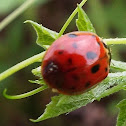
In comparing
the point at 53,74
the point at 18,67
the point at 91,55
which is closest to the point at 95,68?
the point at 91,55

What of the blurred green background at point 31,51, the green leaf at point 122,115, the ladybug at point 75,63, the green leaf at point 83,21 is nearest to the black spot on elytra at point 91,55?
the ladybug at point 75,63

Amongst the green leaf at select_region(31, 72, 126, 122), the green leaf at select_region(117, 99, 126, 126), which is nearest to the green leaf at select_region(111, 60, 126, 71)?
the green leaf at select_region(31, 72, 126, 122)

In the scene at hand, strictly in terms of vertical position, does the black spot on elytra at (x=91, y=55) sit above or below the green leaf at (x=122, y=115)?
above

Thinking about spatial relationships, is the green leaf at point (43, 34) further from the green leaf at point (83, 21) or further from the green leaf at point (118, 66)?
the green leaf at point (118, 66)

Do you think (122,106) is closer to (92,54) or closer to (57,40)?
(92,54)

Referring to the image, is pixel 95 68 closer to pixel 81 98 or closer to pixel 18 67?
pixel 81 98

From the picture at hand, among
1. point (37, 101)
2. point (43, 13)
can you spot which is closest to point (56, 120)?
point (37, 101)
